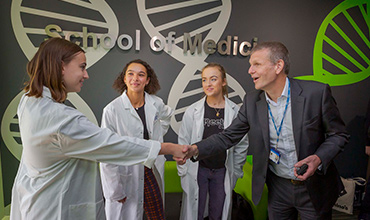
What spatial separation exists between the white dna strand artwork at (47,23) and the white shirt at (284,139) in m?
2.57

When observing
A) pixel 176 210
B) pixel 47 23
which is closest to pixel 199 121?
pixel 176 210

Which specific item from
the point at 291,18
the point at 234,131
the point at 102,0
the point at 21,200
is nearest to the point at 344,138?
the point at 234,131

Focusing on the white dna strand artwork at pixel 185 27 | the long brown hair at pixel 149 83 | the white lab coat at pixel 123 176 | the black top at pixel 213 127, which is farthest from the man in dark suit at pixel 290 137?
the white dna strand artwork at pixel 185 27

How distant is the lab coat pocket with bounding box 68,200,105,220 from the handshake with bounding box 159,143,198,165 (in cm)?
51

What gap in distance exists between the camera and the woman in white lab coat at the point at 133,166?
89.7 inches

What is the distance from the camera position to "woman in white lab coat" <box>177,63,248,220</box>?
263cm

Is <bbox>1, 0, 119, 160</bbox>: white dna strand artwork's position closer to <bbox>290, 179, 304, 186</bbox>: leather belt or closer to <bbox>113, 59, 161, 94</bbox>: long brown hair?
<bbox>113, 59, 161, 94</bbox>: long brown hair

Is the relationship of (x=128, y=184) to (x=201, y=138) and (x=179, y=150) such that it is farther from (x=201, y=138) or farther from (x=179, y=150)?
(x=201, y=138)

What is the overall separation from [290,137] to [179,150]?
2.82 feet

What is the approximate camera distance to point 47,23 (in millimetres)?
3422

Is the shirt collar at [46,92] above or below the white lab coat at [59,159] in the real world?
above

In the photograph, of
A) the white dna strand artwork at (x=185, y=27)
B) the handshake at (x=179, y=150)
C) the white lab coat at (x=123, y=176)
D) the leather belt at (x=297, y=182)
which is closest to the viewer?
the handshake at (x=179, y=150)

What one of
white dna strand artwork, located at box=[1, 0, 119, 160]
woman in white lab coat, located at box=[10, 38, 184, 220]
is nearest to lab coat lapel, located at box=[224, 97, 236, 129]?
woman in white lab coat, located at box=[10, 38, 184, 220]

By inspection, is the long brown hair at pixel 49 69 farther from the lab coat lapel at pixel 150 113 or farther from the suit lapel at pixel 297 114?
the suit lapel at pixel 297 114
